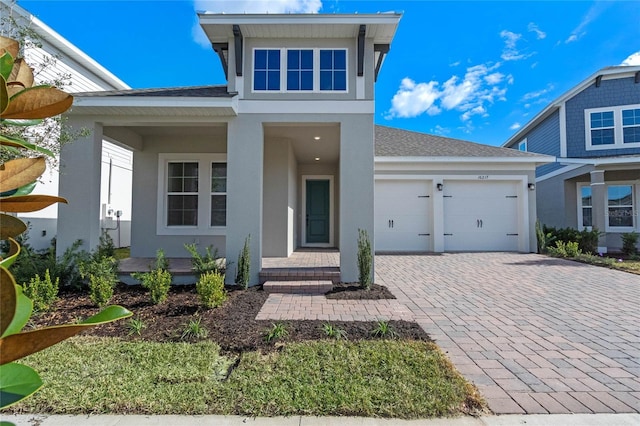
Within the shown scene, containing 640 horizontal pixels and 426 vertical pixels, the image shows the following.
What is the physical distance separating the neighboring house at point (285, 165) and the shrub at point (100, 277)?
891mm

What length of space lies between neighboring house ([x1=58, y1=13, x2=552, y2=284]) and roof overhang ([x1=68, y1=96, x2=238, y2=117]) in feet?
0.07

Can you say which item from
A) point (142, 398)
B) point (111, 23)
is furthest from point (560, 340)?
point (111, 23)

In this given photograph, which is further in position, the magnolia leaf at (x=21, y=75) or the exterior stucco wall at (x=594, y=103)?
the exterior stucco wall at (x=594, y=103)

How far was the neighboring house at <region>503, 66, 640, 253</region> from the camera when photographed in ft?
40.5

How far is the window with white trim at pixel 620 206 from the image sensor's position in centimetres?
1290

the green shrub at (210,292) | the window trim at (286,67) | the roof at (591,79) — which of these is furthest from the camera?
the roof at (591,79)

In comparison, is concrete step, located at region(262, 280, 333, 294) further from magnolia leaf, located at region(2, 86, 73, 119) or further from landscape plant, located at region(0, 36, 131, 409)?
magnolia leaf, located at region(2, 86, 73, 119)

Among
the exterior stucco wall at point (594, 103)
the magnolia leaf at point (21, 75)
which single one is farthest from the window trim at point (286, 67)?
the exterior stucco wall at point (594, 103)

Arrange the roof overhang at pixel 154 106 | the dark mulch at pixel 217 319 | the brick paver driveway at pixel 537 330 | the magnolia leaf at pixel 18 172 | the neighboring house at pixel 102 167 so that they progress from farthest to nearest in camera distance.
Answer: the neighboring house at pixel 102 167, the roof overhang at pixel 154 106, the dark mulch at pixel 217 319, the brick paver driveway at pixel 537 330, the magnolia leaf at pixel 18 172

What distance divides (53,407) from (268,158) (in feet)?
21.3

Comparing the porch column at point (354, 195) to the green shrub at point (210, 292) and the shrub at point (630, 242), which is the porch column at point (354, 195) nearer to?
the green shrub at point (210, 292)

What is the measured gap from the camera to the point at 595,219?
37.3 feet

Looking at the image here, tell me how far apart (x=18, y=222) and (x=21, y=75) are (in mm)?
530

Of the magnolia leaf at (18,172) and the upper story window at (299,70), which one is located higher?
the upper story window at (299,70)
